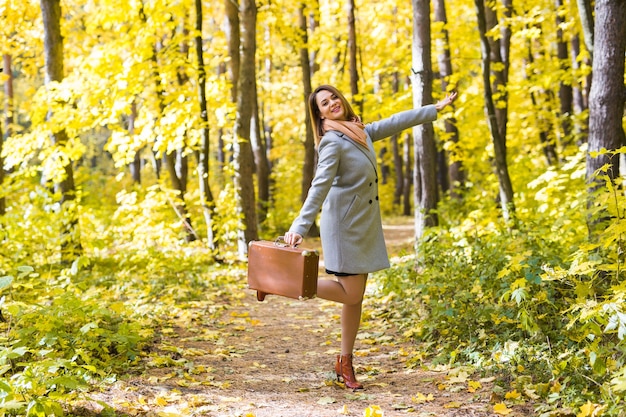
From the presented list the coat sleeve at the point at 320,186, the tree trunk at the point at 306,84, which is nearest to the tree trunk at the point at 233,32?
the tree trunk at the point at 306,84

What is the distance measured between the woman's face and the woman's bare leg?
3.87 ft

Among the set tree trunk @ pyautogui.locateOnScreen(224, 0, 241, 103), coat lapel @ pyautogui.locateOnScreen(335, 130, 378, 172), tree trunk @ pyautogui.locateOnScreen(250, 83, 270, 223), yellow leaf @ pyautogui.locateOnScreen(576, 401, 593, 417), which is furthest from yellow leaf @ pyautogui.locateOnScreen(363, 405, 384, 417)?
tree trunk @ pyautogui.locateOnScreen(250, 83, 270, 223)

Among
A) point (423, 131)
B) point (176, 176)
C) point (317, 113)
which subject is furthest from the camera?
point (176, 176)

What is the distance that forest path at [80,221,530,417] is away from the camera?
390 cm

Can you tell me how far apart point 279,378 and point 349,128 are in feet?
6.64

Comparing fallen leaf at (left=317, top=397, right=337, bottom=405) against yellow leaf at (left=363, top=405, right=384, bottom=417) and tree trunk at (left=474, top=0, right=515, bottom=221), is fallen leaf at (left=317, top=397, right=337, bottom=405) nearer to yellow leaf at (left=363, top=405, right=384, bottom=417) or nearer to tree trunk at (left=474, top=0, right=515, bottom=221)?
yellow leaf at (left=363, top=405, right=384, bottom=417)

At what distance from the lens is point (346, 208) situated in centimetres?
434

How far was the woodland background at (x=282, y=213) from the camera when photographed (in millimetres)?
4105

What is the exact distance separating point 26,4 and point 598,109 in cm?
992

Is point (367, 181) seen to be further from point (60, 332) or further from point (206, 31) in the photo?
point (206, 31)

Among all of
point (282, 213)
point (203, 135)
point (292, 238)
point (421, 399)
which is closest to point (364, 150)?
point (292, 238)

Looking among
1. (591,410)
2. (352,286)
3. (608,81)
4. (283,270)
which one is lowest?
(591,410)

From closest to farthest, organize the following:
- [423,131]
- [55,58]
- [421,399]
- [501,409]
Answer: [501,409], [421,399], [423,131], [55,58]

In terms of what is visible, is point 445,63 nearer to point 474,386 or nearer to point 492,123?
point 492,123
